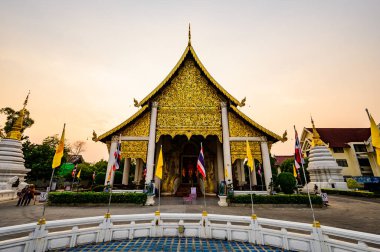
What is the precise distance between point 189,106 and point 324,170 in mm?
17257

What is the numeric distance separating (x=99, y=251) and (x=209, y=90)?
38.3 feet

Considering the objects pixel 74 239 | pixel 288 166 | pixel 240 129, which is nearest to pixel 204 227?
pixel 74 239

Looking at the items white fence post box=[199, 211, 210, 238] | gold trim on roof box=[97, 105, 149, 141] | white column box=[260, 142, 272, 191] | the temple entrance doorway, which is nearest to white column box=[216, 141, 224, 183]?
the temple entrance doorway

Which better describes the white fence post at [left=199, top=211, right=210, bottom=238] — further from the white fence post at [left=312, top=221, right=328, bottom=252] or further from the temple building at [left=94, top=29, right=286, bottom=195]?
the temple building at [left=94, top=29, right=286, bottom=195]

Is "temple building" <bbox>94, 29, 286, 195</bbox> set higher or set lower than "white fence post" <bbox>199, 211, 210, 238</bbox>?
higher

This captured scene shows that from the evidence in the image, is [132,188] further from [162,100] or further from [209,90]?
[209,90]

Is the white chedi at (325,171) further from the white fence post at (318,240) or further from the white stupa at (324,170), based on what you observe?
the white fence post at (318,240)

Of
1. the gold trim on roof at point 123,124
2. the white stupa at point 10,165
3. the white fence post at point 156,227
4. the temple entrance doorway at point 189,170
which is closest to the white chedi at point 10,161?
the white stupa at point 10,165

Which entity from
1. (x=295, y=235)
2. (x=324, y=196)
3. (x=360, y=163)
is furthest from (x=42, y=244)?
(x=360, y=163)

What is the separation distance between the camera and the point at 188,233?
4.63 metres

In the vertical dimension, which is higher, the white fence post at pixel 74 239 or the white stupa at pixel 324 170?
the white stupa at pixel 324 170

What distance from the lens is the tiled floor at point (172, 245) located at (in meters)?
3.81

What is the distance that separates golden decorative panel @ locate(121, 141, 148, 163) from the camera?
11.6 m

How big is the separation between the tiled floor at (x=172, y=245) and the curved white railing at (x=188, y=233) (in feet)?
0.59
